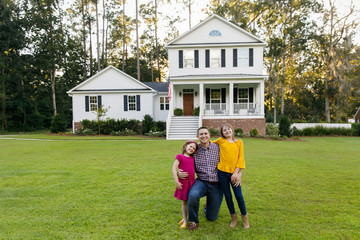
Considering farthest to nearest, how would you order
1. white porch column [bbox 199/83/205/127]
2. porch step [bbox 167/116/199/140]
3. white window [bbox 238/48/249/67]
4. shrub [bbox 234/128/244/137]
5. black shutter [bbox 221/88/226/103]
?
black shutter [bbox 221/88/226/103]
white window [bbox 238/48/249/67]
white porch column [bbox 199/83/205/127]
shrub [bbox 234/128/244/137]
porch step [bbox 167/116/199/140]

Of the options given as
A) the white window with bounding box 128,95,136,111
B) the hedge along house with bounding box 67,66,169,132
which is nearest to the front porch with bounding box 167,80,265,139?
the hedge along house with bounding box 67,66,169,132

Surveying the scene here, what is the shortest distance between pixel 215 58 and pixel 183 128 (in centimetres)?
650

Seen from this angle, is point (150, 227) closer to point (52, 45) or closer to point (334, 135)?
point (334, 135)

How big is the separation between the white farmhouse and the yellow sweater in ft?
41.6

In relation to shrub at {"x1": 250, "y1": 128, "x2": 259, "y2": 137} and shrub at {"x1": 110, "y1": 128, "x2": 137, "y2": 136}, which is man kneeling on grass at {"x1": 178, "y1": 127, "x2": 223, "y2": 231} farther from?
shrub at {"x1": 110, "y1": 128, "x2": 137, "y2": 136}

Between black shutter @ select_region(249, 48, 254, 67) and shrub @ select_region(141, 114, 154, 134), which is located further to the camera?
shrub @ select_region(141, 114, 154, 134)

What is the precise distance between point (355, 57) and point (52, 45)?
34.1m

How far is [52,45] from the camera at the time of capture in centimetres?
2788

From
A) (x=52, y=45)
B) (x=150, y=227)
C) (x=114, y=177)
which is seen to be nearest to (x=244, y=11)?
(x=52, y=45)

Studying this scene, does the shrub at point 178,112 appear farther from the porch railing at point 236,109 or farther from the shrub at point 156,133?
the shrub at point 156,133

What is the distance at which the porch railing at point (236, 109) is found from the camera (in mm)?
18359

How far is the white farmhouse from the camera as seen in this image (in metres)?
17.7

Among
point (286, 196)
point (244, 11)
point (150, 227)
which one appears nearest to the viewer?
point (150, 227)

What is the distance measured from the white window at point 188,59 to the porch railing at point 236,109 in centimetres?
360
